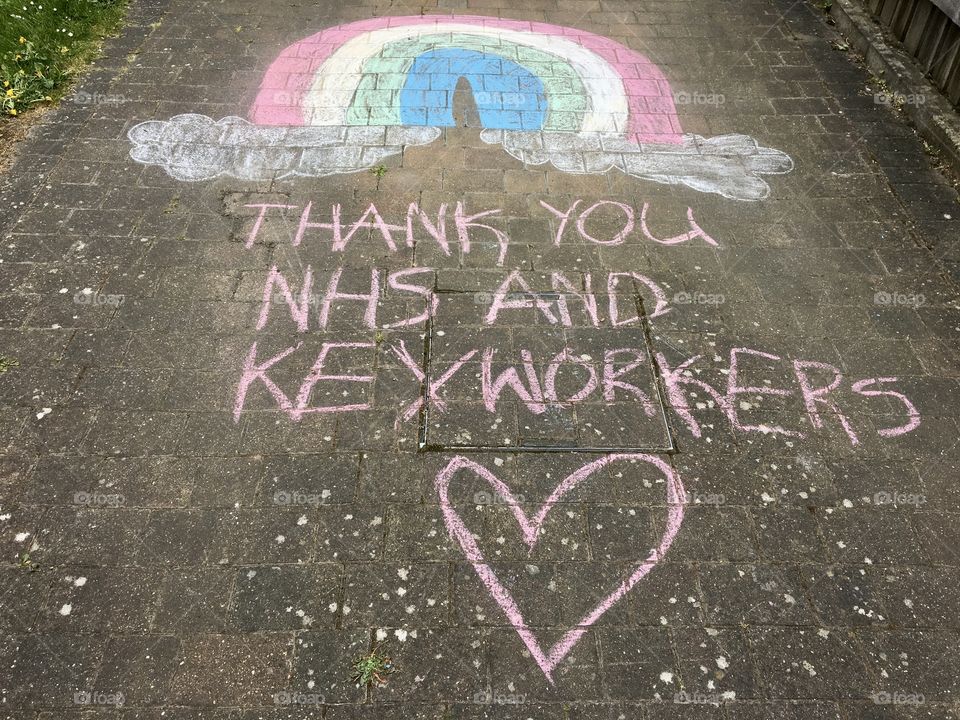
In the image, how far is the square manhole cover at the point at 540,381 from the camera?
3613mm

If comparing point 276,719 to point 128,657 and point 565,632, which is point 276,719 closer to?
point 128,657

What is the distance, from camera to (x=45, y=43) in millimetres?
6410

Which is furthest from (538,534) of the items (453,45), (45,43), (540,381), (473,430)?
(45,43)

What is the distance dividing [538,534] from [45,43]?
690cm

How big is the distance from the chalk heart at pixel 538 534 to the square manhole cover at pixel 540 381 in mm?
136

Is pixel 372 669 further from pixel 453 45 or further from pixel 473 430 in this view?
pixel 453 45

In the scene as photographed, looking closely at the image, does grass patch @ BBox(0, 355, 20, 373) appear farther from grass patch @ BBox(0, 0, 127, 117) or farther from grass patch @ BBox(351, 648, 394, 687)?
grass patch @ BBox(0, 0, 127, 117)

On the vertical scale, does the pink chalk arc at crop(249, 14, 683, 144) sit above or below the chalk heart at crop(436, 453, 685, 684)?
above

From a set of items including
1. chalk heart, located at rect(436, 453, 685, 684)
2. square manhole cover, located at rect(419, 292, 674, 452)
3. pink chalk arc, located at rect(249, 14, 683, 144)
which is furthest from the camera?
pink chalk arc, located at rect(249, 14, 683, 144)

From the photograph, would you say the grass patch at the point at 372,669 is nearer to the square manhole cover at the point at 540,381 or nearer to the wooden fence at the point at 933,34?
the square manhole cover at the point at 540,381

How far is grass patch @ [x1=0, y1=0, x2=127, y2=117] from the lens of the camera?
233 inches

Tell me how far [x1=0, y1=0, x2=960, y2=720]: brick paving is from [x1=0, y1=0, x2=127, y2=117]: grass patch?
41 cm

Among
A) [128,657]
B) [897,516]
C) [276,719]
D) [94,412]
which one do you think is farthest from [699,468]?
[94,412]

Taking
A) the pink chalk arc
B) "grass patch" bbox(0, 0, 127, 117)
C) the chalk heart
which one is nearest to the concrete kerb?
the pink chalk arc
